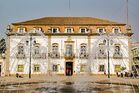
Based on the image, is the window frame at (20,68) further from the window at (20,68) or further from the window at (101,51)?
the window at (101,51)

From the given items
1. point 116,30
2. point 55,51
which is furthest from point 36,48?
point 116,30

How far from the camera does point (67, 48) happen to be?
5600 centimetres

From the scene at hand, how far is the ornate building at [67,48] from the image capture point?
183 ft

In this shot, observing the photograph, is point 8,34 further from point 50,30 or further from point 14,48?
point 50,30

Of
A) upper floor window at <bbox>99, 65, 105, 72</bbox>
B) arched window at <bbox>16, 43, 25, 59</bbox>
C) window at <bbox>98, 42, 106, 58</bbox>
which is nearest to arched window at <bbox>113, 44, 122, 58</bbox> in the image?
window at <bbox>98, 42, 106, 58</bbox>

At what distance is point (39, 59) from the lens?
5575cm

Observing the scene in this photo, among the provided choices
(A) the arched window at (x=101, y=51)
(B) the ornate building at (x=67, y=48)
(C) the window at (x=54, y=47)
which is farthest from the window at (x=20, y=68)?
(A) the arched window at (x=101, y=51)

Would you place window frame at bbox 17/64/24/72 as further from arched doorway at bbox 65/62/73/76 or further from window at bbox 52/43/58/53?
arched doorway at bbox 65/62/73/76

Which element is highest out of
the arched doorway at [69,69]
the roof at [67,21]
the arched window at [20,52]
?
the roof at [67,21]

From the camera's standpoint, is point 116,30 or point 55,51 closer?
point 55,51

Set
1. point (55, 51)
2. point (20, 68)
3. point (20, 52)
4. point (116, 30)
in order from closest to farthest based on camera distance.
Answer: point (20, 52), point (55, 51), point (20, 68), point (116, 30)

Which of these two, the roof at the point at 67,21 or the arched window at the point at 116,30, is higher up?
the roof at the point at 67,21

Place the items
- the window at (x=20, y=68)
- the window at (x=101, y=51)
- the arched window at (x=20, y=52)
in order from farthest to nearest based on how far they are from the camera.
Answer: the window at (x=20, y=68), the arched window at (x=20, y=52), the window at (x=101, y=51)

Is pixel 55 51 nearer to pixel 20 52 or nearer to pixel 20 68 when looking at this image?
pixel 20 52
